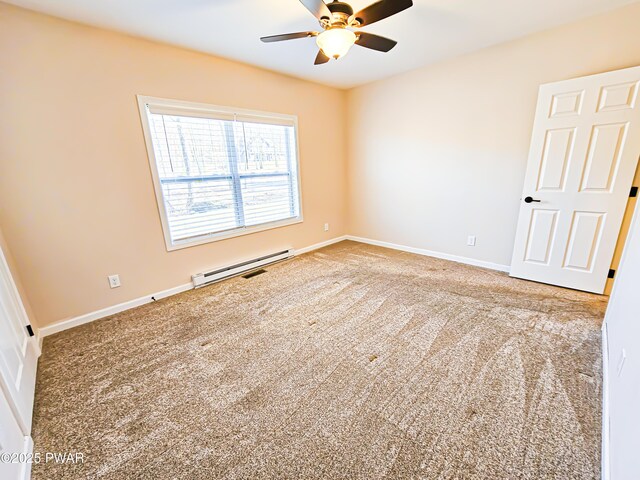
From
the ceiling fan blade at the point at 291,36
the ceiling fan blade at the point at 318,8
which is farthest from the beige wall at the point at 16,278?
the ceiling fan blade at the point at 318,8

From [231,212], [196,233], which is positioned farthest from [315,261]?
[196,233]

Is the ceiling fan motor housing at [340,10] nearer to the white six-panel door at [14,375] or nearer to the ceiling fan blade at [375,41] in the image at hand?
the ceiling fan blade at [375,41]

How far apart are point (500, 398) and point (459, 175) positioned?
2.76 meters

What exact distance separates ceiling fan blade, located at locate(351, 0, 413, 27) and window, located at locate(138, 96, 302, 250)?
Result: 191 cm

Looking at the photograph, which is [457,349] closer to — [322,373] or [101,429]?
[322,373]

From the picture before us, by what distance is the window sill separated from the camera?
9.74 feet

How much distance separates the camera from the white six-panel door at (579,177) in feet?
7.79

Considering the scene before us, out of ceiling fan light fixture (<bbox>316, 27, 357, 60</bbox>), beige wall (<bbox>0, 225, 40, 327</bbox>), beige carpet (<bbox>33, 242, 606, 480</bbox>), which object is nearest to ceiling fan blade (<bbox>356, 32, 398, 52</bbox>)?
ceiling fan light fixture (<bbox>316, 27, 357, 60</bbox>)

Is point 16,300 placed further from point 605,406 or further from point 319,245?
point 605,406

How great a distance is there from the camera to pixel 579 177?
2609mm

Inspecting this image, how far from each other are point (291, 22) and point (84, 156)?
7.08ft

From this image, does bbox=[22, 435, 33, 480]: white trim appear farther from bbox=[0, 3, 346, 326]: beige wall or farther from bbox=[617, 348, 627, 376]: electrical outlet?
bbox=[617, 348, 627, 376]: electrical outlet

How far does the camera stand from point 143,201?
2699 mm

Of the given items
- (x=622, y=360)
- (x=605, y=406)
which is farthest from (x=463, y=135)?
(x=605, y=406)
